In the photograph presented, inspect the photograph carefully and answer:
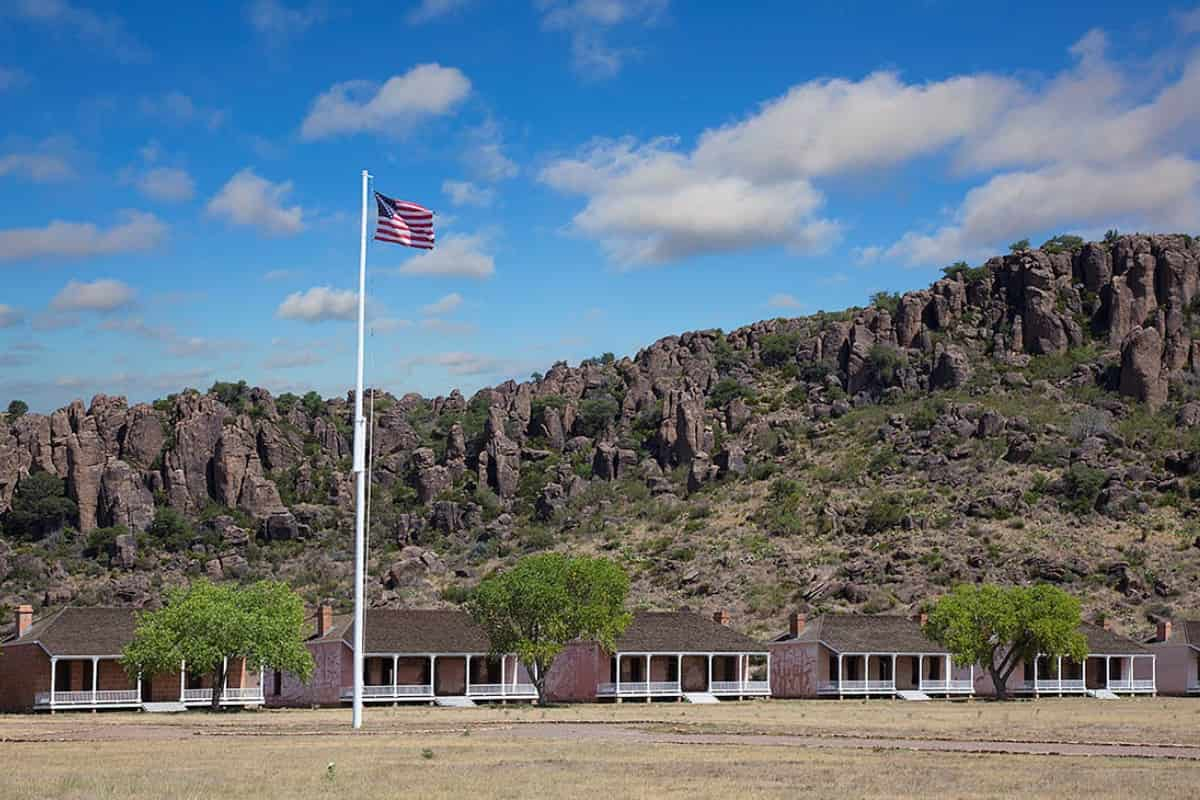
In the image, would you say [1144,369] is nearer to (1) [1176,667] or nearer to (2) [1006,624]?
(1) [1176,667]

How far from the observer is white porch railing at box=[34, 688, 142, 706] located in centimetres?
6781

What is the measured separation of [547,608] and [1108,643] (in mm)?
34848

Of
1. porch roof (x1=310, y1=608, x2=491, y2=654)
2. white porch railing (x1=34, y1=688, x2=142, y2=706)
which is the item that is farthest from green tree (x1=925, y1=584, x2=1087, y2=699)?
white porch railing (x1=34, y1=688, x2=142, y2=706)

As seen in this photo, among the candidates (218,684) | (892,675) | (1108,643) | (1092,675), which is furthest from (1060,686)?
(218,684)

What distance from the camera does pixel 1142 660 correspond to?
8875 cm

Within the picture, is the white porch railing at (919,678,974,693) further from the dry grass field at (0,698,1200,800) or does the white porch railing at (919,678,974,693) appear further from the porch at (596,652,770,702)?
the dry grass field at (0,698,1200,800)

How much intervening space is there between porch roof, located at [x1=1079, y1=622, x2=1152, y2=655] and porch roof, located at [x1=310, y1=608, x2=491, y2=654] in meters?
33.1

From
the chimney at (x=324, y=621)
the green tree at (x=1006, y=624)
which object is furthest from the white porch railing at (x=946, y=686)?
the chimney at (x=324, y=621)

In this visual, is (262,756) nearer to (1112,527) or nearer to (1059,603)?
(1059,603)

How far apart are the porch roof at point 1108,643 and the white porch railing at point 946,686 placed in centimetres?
670

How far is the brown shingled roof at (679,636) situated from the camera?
77875 mm

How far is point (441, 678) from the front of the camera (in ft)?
247

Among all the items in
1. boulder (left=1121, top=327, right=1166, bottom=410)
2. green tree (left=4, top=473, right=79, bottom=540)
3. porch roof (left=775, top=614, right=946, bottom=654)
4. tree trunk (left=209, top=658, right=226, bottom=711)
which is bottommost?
tree trunk (left=209, top=658, right=226, bottom=711)

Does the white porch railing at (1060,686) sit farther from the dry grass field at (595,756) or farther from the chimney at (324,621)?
the chimney at (324,621)
